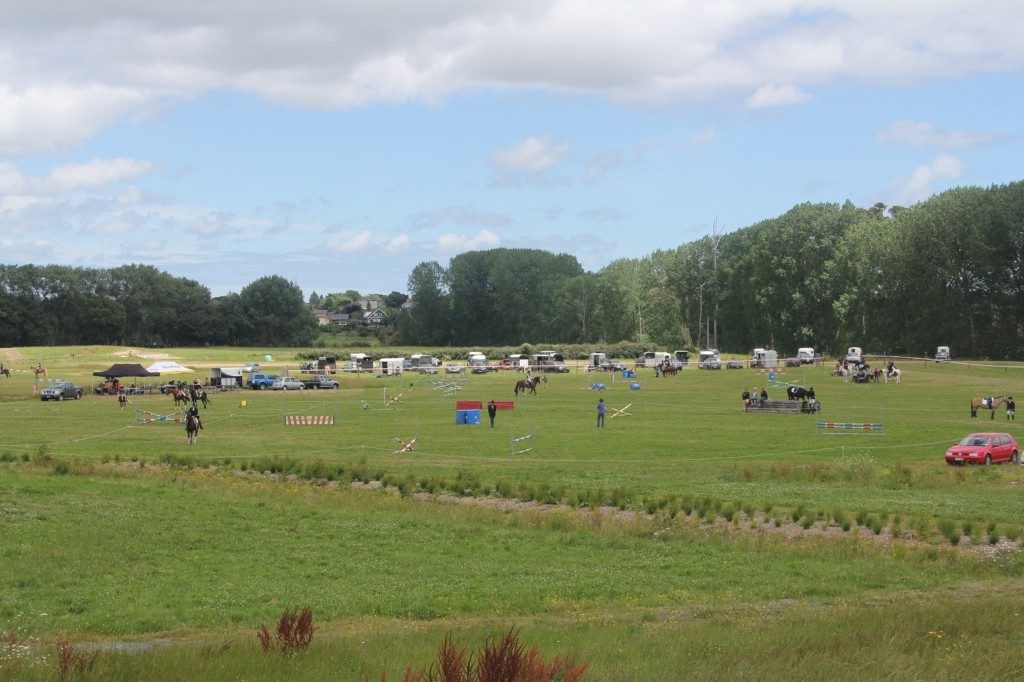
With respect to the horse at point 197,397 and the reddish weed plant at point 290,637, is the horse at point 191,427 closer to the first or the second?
the horse at point 197,397

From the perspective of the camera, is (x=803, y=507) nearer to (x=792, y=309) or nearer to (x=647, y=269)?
(x=792, y=309)

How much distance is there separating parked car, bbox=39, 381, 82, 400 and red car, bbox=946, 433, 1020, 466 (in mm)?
60582

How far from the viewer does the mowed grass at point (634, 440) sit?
33281 millimetres

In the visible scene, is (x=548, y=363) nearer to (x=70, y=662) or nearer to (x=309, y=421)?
(x=309, y=421)

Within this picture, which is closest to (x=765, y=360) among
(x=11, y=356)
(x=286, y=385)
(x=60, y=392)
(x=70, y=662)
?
(x=286, y=385)

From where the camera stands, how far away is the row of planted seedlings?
24.9 metres

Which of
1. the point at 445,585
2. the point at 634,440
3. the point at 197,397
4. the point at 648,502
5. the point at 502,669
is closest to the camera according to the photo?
the point at 502,669

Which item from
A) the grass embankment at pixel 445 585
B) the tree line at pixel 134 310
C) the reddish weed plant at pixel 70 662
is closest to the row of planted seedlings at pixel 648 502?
the grass embankment at pixel 445 585

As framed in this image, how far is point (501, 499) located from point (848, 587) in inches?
537

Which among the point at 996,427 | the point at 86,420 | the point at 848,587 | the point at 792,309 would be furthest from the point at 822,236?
the point at 848,587

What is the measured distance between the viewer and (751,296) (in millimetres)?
147500

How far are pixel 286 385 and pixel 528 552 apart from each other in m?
71.3

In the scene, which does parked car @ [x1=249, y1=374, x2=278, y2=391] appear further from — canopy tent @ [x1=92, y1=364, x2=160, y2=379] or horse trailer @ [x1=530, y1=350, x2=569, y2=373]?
horse trailer @ [x1=530, y1=350, x2=569, y2=373]

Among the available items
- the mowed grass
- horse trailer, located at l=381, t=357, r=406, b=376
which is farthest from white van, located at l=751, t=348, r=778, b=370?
horse trailer, located at l=381, t=357, r=406, b=376
